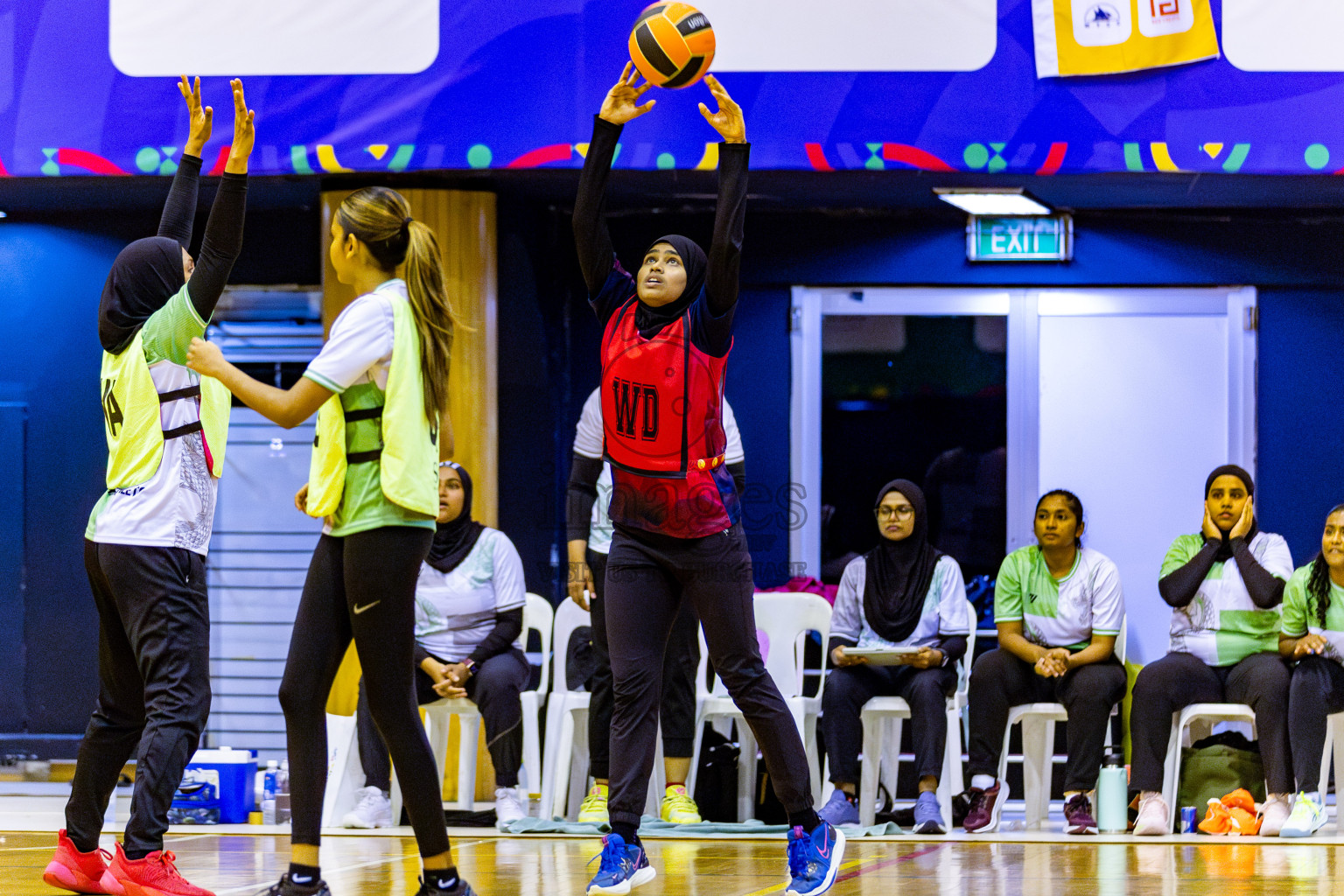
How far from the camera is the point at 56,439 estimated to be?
8.66 meters

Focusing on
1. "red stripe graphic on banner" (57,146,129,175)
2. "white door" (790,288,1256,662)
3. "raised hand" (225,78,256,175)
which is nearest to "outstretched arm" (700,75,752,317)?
"raised hand" (225,78,256,175)

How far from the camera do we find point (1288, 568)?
22.2 ft

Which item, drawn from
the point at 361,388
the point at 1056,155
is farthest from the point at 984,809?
the point at 361,388

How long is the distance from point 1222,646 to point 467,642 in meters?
3.15

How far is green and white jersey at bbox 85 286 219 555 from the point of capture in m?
4.03

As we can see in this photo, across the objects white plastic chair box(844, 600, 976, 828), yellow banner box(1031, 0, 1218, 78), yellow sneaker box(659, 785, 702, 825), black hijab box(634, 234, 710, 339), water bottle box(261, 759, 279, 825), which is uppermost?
yellow banner box(1031, 0, 1218, 78)

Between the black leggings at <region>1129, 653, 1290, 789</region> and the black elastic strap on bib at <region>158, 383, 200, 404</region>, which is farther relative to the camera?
the black leggings at <region>1129, 653, 1290, 789</region>

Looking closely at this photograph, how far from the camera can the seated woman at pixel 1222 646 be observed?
20.9 feet

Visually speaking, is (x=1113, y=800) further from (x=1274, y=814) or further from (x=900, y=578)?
(x=900, y=578)

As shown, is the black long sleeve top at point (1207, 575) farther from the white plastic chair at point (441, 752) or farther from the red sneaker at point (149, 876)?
the red sneaker at point (149, 876)

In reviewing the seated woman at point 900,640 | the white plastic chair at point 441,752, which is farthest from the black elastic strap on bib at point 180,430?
the seated woman at point 900,640

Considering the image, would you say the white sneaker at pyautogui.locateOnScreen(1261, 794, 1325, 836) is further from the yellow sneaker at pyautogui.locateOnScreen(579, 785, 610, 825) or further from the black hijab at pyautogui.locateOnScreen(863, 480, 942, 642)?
the yellow sneaker at pyautogui.locateOnScreen(579, 785, 610, 825)

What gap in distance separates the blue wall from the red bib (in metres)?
5.09

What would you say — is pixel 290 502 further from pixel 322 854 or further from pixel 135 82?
pixel 322 854
